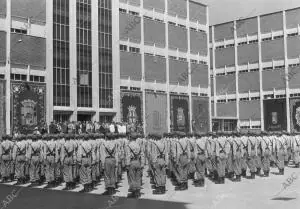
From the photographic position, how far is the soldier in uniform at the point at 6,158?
20.8m

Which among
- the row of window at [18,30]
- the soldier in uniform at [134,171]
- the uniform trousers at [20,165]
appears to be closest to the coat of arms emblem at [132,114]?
the row of window at [18,30]

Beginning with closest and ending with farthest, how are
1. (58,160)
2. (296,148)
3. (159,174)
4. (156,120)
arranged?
(159,174) → (58,160) → (296,148) → (156,120)

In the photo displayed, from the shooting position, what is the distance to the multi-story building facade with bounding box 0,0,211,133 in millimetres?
37719

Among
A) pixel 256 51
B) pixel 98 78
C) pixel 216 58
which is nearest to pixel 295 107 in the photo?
pixel 256 51

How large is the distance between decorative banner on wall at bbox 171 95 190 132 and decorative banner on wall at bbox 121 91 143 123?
5.00 metres

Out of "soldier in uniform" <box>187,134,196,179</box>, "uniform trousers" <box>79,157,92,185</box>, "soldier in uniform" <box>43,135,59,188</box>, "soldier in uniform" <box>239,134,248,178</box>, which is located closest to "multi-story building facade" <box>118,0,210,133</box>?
"soldier in uniform" <box>239,134,248,178</box>

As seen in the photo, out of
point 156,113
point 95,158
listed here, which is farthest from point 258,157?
point 156,113

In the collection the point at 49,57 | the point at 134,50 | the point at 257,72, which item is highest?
the point at 134,50

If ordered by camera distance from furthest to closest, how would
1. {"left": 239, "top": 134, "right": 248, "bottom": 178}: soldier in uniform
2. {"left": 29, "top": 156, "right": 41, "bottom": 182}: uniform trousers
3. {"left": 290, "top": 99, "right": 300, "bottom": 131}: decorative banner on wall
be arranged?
{"left": 290, "top": 99, "right": 300, "bottom": 131}: decorative banner on wall < {"left": 239, "top": 134, "right": 248, "bottom": 178}: soldier in uniform < {"left": 29, "top": 156, "right": 41, "bottom": 182}: uniform trousers

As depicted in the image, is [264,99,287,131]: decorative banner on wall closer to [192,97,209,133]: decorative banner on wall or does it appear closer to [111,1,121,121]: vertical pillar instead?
[192,97,209,133]: decorative banner on wall

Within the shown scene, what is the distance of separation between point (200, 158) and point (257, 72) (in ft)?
155

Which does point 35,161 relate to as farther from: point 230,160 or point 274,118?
point 274,118

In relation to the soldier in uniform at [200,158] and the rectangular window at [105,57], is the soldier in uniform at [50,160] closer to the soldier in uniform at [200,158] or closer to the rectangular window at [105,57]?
the soldier in uniform at [200,158]

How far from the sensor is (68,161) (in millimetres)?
17781
